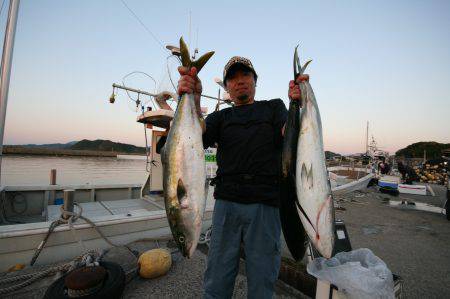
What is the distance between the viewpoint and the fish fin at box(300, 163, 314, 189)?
66.1 inches

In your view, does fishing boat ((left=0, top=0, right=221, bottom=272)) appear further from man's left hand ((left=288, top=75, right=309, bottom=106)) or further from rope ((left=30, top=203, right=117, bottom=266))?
man's left hand ((left=288, top=75, right=309, bottom=106))

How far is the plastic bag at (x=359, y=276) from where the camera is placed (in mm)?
1956

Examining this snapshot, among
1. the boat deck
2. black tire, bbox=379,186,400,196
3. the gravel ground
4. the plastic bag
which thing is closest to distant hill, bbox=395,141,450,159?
black tire, bbox=379,186,400,196

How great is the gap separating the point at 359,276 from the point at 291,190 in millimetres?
1013

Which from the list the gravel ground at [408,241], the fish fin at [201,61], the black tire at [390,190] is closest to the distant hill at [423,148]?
the black tire at [390,190]

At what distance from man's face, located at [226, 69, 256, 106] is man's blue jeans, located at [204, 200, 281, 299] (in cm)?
101

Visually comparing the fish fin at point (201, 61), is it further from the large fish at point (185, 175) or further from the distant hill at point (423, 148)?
the distant hill at point (423, 148)

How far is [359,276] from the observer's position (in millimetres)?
2037

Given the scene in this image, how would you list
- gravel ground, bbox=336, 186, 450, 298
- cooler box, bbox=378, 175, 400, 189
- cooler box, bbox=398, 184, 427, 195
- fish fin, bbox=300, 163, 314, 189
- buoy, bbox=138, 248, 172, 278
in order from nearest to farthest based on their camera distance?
fish fin, bbox=300, 163, 314, 189, buoy, bbox=138, 248, 172, 278, gravel ground, bbox=336, 186, 450, 298, cooler box, bbox=378, 175, 400, 189, cooler box, bbox=398, 184, 427, 195

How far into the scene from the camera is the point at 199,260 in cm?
415

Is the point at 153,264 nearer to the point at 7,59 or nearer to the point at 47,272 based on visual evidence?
the point at 47,272

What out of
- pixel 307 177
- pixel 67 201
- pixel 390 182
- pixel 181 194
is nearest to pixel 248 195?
pixel 307 177

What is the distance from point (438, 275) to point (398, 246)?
1.46m

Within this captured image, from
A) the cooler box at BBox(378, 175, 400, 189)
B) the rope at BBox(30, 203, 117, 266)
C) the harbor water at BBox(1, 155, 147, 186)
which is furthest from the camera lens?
the harbor water at BBox(1, 155, 147, 186)
